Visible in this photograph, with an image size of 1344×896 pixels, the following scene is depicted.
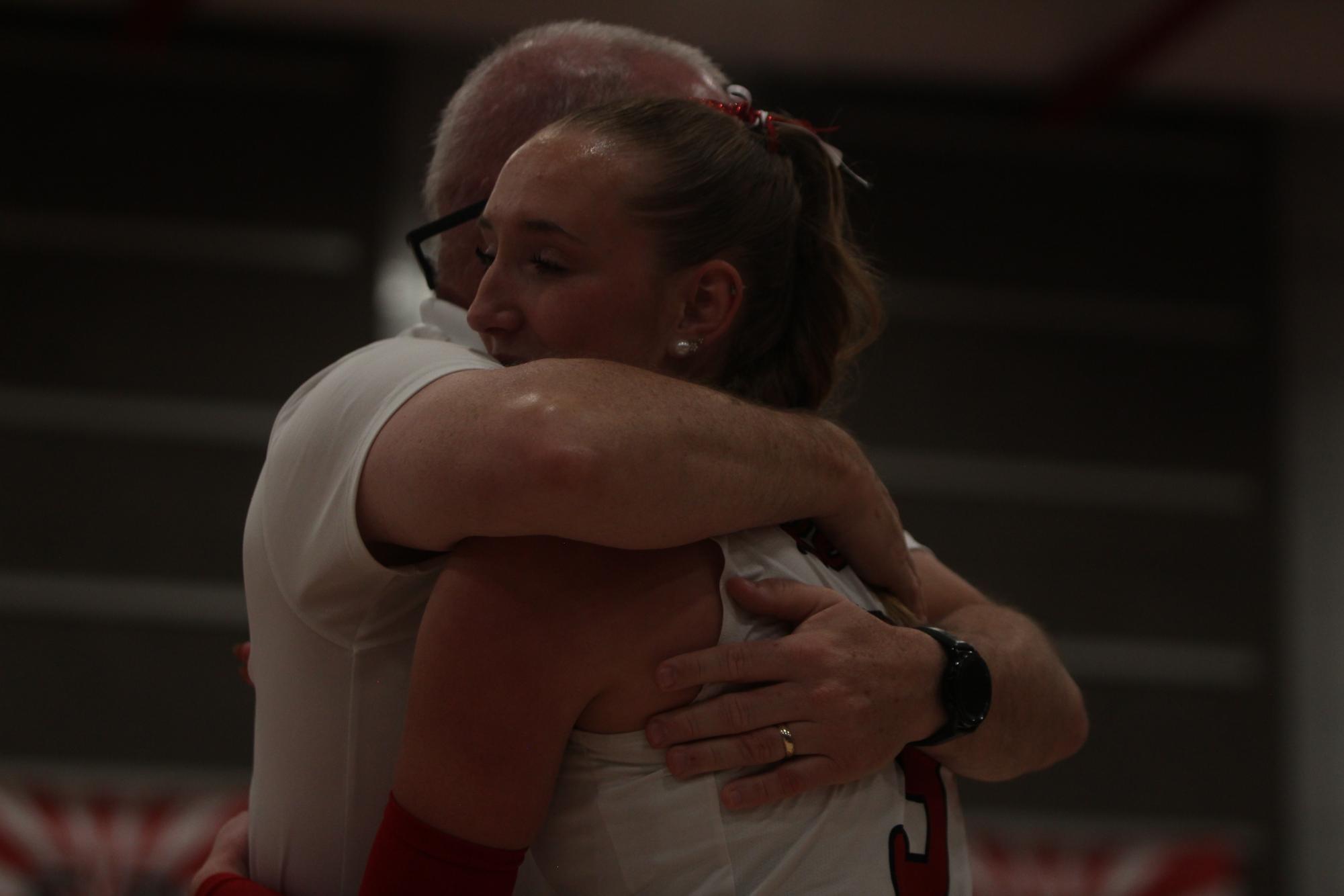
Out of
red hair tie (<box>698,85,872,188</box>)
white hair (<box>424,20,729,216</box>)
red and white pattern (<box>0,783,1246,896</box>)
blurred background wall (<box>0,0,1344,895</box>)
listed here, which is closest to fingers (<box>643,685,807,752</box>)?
red hair tie (<box>698,85,872,188</box>)

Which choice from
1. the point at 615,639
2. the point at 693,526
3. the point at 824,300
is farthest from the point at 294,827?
the point at 824,300

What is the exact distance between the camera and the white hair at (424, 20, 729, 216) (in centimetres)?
197

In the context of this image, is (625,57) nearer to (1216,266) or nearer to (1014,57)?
(1014,57)

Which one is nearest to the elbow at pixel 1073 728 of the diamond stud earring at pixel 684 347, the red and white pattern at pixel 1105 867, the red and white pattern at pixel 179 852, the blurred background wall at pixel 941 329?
the diamond stud earring at pixel 684 347

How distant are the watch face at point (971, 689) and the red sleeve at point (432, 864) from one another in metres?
0.50

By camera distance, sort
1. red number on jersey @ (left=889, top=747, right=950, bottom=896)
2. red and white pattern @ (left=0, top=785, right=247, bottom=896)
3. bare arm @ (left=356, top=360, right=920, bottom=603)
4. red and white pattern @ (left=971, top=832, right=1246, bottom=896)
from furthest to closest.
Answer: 1. red and white pattern @ (left=971, top=832, right=1246, bottom=896)
2. red and white pattern @ (left=0, top=785, right=247, bottom=896)
3. red number on jersey @ (left=889, top=747, right=950, bottom=896)
4. bare arm @ (left=356, top=360, right=920, bottom=603)

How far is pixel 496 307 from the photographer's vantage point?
156 cm

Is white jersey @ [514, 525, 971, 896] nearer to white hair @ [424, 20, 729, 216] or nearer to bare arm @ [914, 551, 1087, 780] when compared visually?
bare arm @ [914, 551, 1087, 780]

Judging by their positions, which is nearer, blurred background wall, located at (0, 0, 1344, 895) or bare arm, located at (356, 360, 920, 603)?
bare arm, located at (356, 360, 920, 603)

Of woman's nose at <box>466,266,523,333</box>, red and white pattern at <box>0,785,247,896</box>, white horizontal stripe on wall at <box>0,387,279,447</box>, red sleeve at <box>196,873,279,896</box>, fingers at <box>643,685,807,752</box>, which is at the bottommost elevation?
red and white pattern at <box>0,785,247,896</box>

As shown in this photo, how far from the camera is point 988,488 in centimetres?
717

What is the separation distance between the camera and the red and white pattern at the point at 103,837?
16.8 feet

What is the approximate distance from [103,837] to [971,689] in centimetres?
471

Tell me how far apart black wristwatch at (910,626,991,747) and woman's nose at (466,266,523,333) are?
54 cm
